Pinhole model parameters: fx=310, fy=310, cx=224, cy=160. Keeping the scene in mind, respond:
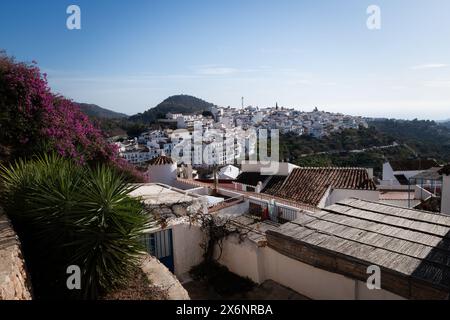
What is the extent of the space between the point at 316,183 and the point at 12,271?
44.9 feet

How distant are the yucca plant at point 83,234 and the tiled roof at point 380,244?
3.01m

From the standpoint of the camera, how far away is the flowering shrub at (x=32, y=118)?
25.6 ft

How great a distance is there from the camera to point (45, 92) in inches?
335

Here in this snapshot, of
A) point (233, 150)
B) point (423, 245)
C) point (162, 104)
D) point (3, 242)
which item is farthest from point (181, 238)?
point (162, 104)

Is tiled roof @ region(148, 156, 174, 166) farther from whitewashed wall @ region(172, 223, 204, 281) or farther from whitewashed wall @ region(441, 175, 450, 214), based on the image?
whitewashed wall @ region(441, 175, 450, 214)

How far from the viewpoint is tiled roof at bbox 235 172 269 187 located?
19270 mm

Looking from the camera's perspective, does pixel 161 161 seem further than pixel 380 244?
Yes

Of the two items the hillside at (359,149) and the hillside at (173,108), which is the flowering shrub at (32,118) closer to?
the hillside at (359,149)

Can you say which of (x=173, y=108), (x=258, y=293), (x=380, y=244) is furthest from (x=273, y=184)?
(x=173, y=108)

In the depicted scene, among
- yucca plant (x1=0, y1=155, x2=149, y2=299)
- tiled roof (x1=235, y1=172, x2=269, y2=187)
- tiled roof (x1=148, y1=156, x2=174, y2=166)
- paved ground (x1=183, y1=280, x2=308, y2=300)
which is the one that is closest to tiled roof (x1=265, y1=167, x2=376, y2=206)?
tiled roof (x1=235, y1=172, x2=269, y2=187)

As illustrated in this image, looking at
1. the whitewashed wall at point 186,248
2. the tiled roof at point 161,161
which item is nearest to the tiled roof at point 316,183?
the tiled roof at point 161,161

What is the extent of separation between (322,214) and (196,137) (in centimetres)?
6811

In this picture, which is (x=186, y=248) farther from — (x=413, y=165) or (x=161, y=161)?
(x=413, y=165)

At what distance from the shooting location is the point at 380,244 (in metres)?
5.25
